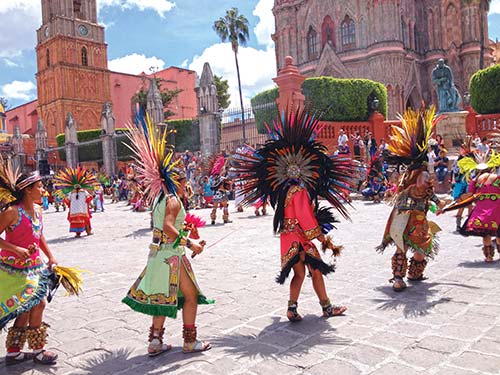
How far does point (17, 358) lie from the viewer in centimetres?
396

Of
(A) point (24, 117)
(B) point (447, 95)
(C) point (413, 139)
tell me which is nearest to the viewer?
(C) point (413, 139)

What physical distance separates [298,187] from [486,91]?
73.1ft

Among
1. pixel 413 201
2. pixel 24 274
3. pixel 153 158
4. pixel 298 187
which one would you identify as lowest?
pixel 24 274

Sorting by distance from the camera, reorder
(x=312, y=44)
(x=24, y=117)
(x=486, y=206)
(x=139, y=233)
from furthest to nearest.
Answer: (x=24, y=117) < (x=312, y=44) < (x=139, y=233) < (x=486, y=206)

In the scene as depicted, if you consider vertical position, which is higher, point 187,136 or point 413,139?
point 187,136

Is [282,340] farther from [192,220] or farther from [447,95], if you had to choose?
[447,95]

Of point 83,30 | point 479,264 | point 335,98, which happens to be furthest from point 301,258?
point 83,30

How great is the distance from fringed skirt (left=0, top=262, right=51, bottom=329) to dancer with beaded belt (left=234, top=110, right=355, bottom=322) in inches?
84.5

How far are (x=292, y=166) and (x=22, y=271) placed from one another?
8.63ft

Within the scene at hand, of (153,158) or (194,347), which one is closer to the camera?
(194,347)

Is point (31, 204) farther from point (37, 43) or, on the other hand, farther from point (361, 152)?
point (37, 43)

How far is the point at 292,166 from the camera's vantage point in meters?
4.73

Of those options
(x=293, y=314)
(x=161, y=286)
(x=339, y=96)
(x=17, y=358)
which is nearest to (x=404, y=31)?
(x=339, y=96)

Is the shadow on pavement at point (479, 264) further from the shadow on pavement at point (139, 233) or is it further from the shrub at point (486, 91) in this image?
the shrub at point (486, 91)
